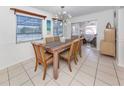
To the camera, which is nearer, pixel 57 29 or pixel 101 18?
pixel 101 18

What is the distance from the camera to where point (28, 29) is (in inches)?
130

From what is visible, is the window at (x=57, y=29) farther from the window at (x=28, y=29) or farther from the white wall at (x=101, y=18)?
the white wall at (x=101, y=18)

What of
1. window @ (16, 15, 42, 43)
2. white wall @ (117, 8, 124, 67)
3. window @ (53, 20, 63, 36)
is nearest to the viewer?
white wall @ (117, 8, 124, 67)

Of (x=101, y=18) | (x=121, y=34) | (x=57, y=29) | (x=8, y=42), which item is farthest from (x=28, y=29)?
(x=101, y=18)

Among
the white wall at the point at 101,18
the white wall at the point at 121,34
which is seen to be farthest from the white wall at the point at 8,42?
the white wall at the point at 101,18

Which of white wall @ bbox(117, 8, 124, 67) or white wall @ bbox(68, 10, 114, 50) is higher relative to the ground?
white wall @ bbox(68, 10, 114, 50)

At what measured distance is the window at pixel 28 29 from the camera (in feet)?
9.68

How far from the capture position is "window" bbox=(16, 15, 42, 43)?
9.68 ft

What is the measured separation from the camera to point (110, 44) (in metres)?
3.44

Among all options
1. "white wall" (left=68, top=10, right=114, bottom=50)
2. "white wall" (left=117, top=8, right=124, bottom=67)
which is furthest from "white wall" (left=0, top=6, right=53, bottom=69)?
"white wall" (left=68, top=10, right=114, bottom=50)

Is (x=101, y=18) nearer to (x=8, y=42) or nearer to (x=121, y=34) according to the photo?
(x=121, y=34)

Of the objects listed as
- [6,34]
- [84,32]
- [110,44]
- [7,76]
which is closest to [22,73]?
[7,76]

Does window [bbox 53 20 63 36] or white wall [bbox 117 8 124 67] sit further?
window [bbox 53 20 63 36]

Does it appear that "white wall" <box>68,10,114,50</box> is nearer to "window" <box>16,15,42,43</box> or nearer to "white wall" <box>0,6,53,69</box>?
"window" <box>16,15,42,43</box>
